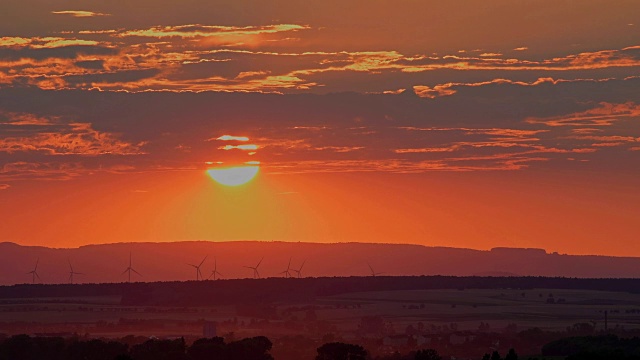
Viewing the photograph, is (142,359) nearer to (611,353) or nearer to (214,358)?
(214,358)

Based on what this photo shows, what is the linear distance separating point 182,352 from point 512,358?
151ft

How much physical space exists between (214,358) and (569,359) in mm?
44435

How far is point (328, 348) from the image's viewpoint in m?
196

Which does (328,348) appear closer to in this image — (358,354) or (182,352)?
(358,354)

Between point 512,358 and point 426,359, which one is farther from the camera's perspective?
point 426,359

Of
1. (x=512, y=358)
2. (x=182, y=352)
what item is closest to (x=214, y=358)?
(x=182, y=352)

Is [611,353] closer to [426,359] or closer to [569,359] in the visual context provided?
[569,359]

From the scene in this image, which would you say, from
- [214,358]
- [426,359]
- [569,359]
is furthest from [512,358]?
[214,358]

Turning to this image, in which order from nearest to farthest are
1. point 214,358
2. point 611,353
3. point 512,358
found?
1. point 512,358
2. point 611,353
3. point 214,358

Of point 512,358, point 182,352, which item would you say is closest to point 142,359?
point 182,352

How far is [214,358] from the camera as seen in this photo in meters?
198

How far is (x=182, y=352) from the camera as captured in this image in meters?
200

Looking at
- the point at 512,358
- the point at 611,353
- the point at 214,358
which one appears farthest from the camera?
the point at 214,358

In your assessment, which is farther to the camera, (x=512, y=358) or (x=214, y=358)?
(x=214, y=358)
